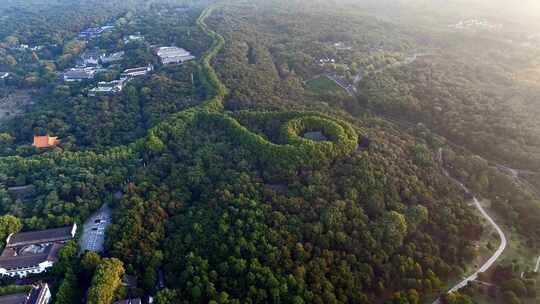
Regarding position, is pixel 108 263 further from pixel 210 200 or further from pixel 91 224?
pixel 210 200

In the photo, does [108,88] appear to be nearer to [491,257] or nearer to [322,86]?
[322,86]

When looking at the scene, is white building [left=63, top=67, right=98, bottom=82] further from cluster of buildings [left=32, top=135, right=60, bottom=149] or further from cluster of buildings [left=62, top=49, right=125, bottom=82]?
cluster of buildings [left=32, top=135, right=60, bottom=149]

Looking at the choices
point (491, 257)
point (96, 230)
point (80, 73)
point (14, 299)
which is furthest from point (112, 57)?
point (491, 257)

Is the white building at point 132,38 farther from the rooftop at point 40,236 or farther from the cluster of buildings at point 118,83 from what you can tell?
the rooftop at point 40,236

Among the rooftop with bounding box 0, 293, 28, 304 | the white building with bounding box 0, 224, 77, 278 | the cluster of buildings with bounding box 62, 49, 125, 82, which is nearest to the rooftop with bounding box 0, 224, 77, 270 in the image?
the white building with bounding box 0, 224, 77, 278

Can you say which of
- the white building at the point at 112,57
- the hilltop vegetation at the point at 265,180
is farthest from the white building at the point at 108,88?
the white building at the point at 112,57

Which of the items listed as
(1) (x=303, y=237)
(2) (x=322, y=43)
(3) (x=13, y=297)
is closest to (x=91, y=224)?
(3) (x=13, y=297)
